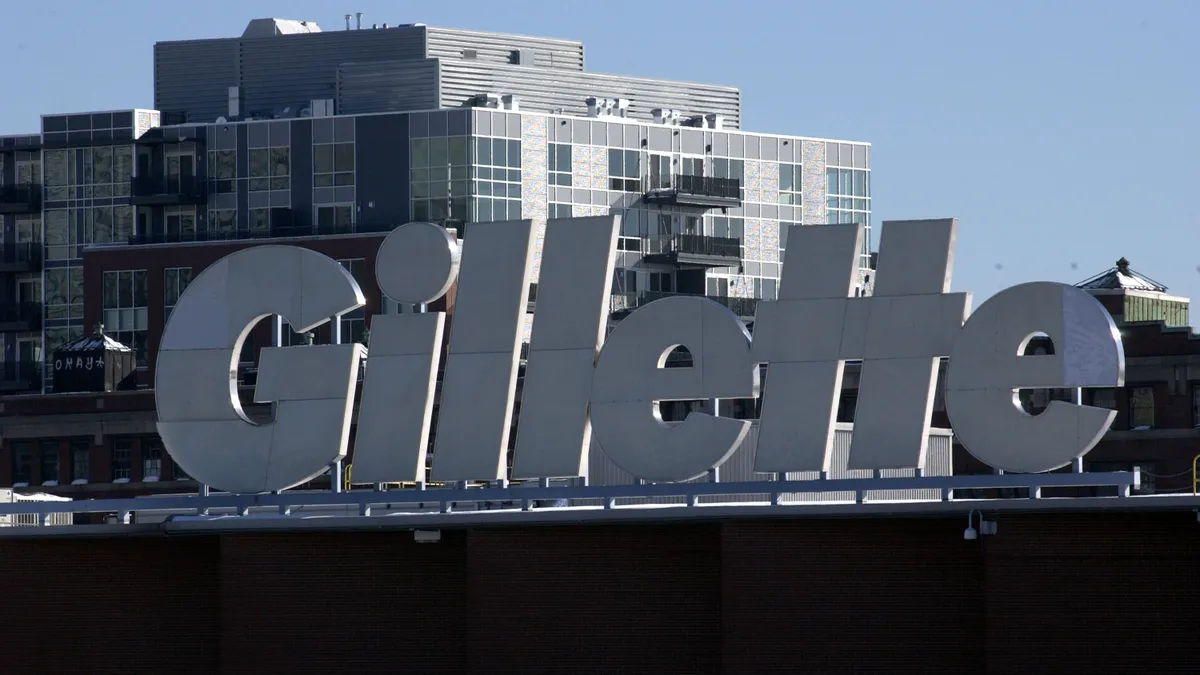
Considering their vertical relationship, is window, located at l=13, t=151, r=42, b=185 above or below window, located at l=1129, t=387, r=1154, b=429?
above

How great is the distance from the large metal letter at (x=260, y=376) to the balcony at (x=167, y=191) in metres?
84.2

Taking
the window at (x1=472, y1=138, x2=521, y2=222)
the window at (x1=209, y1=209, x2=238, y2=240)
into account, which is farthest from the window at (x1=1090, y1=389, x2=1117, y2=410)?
the window at (x1=209, y1=209, x2=238, y2=240)

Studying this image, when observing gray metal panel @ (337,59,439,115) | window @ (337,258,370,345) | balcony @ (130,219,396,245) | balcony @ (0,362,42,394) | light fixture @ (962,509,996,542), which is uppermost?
gray metal panel @ (337,59,439,115)

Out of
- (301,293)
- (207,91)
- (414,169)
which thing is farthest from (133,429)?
(301,293)

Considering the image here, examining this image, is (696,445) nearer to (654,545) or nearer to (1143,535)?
(654,545)

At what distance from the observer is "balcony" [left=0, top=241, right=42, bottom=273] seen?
13475 cm

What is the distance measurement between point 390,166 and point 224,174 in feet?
35.5

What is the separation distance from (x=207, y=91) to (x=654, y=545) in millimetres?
107246

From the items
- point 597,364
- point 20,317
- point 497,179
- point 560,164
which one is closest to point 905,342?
point 597,364

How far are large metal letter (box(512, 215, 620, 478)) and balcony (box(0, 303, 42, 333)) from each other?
3788 inches

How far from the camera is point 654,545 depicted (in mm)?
42250

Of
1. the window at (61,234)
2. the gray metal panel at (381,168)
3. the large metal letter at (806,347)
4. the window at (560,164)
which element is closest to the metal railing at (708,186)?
the window at (560,164)

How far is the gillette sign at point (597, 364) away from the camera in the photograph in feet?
131

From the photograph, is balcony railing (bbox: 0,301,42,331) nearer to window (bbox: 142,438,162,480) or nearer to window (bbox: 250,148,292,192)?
window (bbox: 250,148,292,192)
